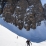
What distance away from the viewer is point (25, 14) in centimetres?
1148

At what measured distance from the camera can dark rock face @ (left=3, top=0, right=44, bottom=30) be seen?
11.5 m

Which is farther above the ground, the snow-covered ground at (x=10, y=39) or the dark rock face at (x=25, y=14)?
the dark rock face at (x=25, y=14)

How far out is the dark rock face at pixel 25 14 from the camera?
452 inches

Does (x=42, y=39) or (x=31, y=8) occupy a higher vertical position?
(x=31, y=8)

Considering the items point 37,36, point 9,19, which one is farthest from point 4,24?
point 37,36

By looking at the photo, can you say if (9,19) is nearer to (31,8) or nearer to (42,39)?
(31,8)

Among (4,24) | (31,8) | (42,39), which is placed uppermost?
(31,8)

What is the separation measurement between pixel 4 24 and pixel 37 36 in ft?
6.73

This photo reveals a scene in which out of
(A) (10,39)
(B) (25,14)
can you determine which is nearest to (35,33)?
(B) (25,14)

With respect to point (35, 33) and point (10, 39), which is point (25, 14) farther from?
point (10, 39)

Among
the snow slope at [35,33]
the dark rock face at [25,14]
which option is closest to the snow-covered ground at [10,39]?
the snow slope at [35,33]

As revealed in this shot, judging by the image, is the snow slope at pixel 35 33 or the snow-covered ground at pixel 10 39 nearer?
the snow-covered ground at pixel 10 39

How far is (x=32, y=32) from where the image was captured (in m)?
11.3

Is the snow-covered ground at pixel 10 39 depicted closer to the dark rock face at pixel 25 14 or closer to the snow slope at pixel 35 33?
the snow slope at pixel 35 33
